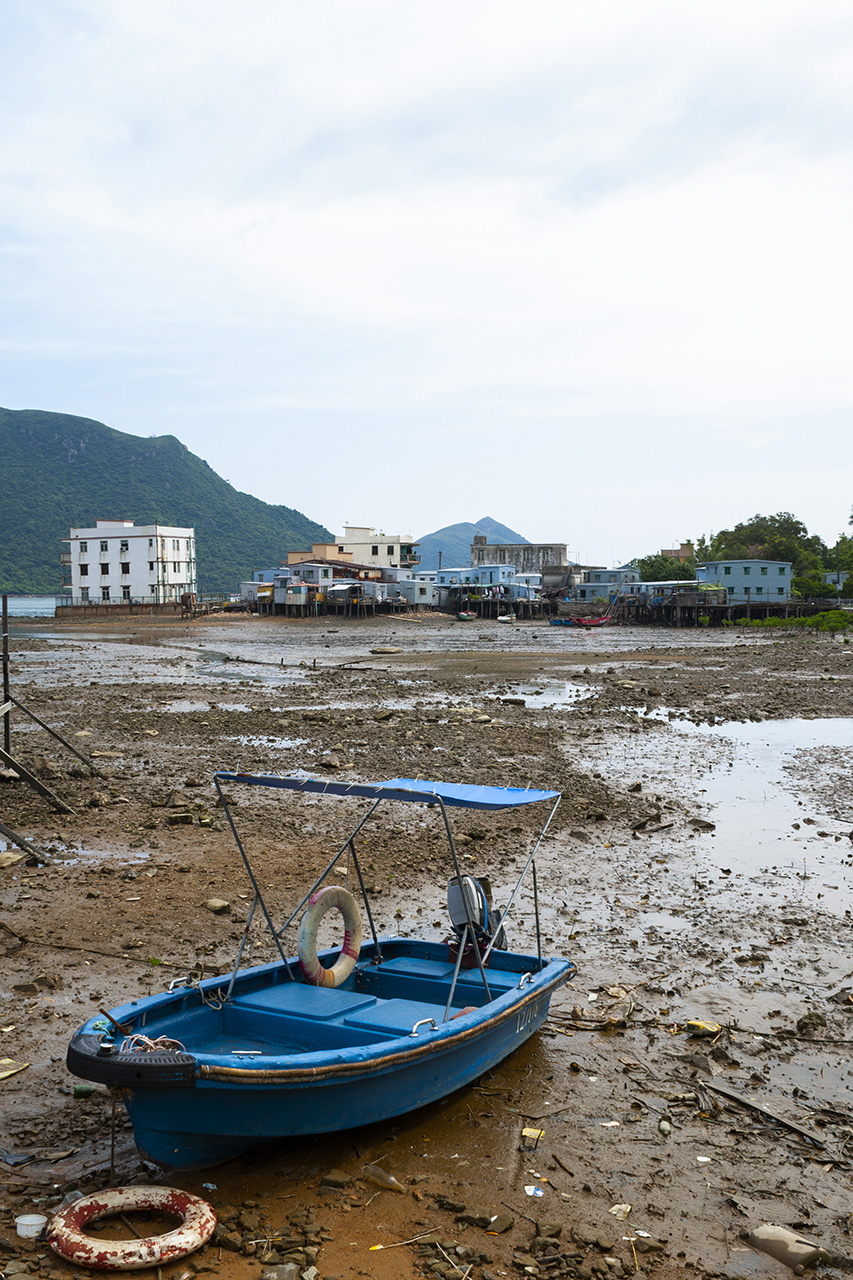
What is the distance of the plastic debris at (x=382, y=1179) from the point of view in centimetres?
547

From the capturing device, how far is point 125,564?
3863 inches

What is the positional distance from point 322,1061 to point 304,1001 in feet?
4.61

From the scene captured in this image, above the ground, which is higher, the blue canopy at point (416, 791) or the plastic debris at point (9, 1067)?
the blue canopy at point (416, 791)

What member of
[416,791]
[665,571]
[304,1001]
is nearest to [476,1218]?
[304,1001]

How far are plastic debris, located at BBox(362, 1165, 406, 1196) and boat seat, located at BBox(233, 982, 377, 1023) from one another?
1023 mm

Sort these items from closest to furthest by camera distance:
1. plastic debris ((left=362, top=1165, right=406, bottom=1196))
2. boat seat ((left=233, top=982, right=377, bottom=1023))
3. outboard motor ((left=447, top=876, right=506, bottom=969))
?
1. plastic debris ((left=362, top=1165, right=406, bottom=1196))
2. boat seat ((left=233, top=982, right=377, bottom=1023))
3. outboard motor ((left=447, top=876, right=506, bottom=969))

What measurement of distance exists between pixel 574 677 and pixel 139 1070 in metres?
30.8

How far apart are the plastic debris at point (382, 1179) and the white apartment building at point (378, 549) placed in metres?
112

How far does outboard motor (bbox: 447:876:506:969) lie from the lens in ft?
24.5

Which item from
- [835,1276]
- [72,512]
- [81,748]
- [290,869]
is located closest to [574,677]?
[81,748]

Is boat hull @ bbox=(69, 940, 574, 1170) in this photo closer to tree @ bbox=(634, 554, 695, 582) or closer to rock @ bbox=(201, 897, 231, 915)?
rock @ bbox=(201, 897, 231, 915)

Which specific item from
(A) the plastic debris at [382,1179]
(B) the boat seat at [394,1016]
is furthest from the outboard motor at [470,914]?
(A) the plastic debris at [382,1179]

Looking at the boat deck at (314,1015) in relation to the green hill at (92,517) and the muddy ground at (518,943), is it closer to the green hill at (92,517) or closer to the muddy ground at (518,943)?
the muddy ground at (518,943)

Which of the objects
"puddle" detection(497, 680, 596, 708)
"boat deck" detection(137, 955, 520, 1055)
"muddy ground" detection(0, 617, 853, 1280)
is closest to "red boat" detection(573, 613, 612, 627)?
"puddle" detection(497, 680, 596, 708)
